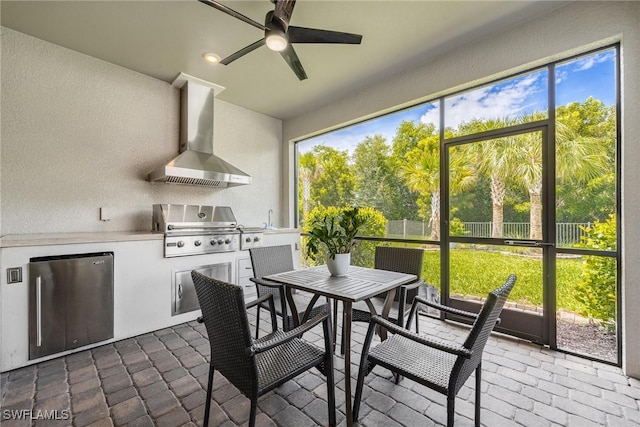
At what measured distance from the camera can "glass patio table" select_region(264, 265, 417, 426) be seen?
166cm

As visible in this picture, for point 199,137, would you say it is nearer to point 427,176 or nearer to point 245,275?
point 245,275

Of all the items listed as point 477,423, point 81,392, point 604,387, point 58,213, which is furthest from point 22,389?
point 604,387

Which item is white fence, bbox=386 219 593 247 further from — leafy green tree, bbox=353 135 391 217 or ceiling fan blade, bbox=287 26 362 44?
ceiling fan blade, bbox=287 26 362 44

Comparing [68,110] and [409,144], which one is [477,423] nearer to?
[409,144]

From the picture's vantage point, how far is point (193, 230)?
3213 mm

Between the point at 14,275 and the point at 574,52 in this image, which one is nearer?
the point at 14,275

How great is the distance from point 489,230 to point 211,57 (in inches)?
138

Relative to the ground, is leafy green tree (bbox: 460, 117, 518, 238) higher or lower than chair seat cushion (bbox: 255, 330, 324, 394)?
higher

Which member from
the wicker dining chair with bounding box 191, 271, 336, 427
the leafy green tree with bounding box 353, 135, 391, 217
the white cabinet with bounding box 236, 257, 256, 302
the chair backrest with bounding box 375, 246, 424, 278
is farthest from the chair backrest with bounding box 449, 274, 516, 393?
the white cabinet with bounding box 236, 257, 256, 302

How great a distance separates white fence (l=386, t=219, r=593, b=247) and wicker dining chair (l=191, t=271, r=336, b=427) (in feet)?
6.91

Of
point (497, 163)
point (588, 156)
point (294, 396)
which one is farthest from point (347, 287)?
point (588, 156)

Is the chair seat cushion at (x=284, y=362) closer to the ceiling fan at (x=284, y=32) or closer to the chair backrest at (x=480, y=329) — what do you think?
the chair backrest at (x=480, y=329)

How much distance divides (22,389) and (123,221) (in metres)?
1.81

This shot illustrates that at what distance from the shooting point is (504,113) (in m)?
2.78
